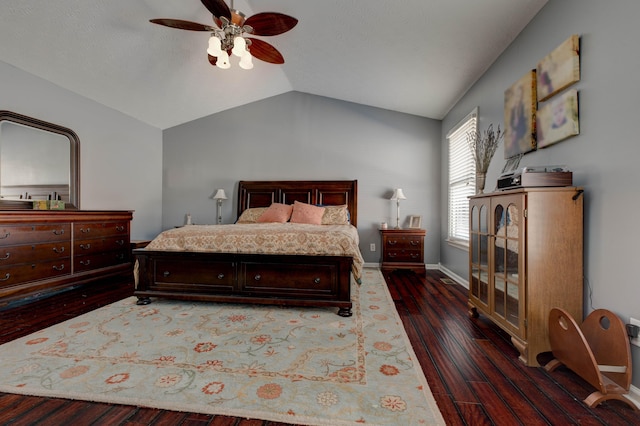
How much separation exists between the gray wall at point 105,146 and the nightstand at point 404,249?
423cm

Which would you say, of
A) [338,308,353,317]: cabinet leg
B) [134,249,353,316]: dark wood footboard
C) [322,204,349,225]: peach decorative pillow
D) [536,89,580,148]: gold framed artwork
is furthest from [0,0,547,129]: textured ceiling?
[338,308,353,317]: cabinet leg

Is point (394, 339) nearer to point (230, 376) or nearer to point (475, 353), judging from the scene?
point (475, 353)

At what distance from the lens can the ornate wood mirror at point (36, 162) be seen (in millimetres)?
3048

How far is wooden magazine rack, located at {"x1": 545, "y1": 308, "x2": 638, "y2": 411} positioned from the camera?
138 centimetres

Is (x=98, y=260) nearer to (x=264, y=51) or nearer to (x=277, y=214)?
(x=277, y=214)

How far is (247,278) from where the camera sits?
8.92ft

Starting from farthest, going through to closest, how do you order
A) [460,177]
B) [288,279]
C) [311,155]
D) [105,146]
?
[311,155] → [105,146] → [460,177] → [288,279]

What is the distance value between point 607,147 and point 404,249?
2932mm

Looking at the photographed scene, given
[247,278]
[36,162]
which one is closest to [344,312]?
[247,278]

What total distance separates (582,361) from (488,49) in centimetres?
279

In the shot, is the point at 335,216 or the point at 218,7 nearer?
the point at 218,7

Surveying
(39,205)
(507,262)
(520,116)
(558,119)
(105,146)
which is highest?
(105,146)

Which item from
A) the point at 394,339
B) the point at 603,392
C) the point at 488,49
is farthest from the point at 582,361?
the point at 488,49

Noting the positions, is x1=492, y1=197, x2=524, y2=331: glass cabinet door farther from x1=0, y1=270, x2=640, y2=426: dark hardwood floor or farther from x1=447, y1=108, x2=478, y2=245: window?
x1=447, y1=108, x2=478, y2=245: window
